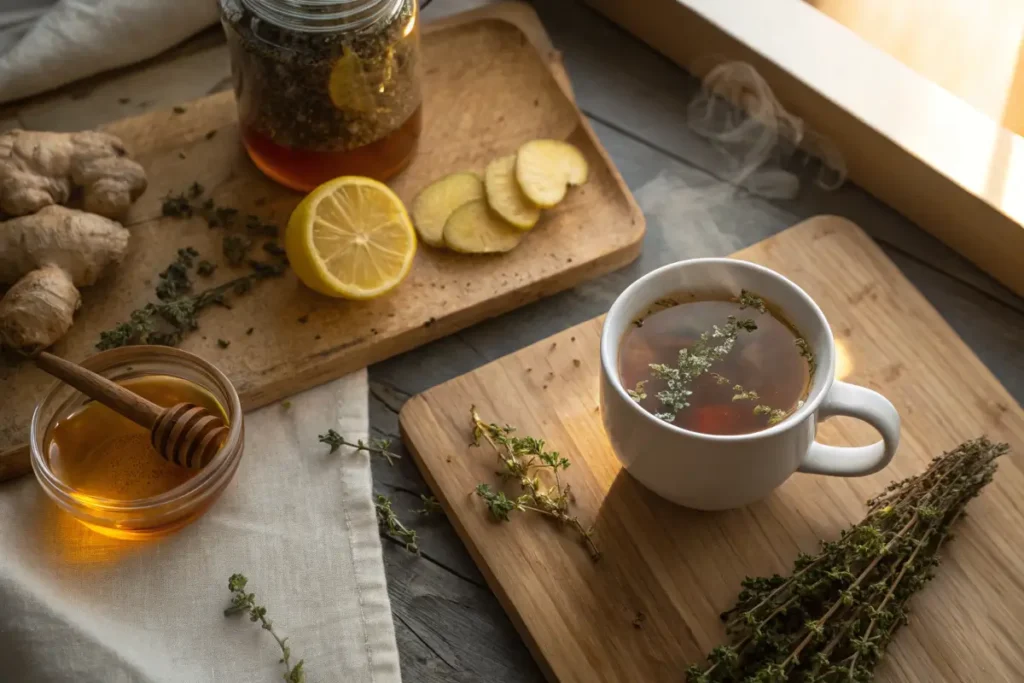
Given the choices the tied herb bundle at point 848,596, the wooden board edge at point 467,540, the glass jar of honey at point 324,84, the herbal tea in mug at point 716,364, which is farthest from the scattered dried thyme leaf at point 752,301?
the glass jar of honey at point 324,84

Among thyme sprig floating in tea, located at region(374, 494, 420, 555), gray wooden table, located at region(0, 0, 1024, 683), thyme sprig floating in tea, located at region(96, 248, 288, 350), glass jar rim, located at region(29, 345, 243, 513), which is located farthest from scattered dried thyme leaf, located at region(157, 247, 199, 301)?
thyme sprig floating in tea, located at region(374, 494, 420, 555)

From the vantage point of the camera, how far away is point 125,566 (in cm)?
103

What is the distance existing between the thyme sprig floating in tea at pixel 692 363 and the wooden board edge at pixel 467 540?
0.74 ft

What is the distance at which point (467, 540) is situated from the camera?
41.2 inches

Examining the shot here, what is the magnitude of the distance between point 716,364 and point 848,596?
241 millimetres

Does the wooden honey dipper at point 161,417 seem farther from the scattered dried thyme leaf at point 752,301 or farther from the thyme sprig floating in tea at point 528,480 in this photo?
the scattered dried thyme leaf at point 752,301

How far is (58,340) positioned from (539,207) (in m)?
0.57

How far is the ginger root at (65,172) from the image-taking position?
46.9 inches

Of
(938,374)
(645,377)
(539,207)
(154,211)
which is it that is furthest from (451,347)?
(938,374)

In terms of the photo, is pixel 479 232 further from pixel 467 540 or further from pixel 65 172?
pixel 65 172

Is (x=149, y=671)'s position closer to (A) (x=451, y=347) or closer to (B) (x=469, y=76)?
(A) (x=451, y=347)

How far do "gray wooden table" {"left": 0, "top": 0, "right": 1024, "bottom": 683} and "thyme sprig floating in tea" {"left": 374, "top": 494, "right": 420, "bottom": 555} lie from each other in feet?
0.04

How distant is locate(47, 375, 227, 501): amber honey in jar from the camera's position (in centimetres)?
105

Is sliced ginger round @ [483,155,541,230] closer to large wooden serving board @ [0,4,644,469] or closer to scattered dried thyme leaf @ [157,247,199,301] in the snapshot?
large wooden serving board @ [0,4,644,469]
